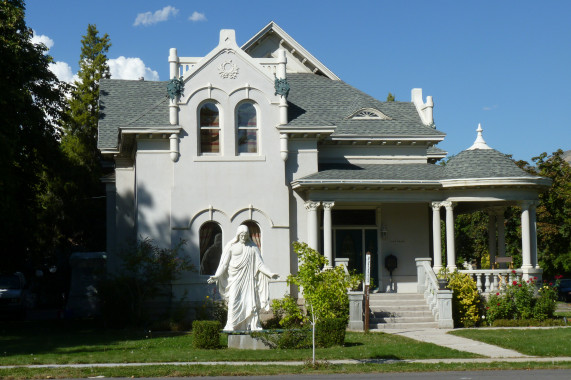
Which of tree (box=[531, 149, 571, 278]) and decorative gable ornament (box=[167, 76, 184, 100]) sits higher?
decorative gable ornament (box=[167, 76, 184, 100])

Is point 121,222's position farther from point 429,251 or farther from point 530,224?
point 530,224

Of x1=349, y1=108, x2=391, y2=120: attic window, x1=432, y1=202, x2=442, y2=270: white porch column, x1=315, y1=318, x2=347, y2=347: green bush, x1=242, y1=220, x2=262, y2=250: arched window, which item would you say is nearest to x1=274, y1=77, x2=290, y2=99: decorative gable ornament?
x1=349, y1=108, x2=391, y2=120: attic window

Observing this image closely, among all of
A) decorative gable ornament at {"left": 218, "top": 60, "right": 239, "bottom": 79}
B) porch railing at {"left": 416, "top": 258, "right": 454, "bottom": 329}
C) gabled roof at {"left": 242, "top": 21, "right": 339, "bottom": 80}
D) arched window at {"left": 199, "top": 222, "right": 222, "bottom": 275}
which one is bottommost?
porch railing at {"left": 416, "top": 258, "right": 454, "bottom": 329}

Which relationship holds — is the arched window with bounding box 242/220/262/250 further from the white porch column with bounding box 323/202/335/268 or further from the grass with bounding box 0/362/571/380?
the grass with bounding box 0/362/571/380

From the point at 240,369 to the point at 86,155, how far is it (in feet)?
102

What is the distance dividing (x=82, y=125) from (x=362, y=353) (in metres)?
32.0

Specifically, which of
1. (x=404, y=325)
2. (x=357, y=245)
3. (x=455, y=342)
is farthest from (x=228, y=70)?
(x=455, y=342)

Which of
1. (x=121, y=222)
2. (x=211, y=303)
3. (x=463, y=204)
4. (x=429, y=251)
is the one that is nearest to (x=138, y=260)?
(x=211, y=303)

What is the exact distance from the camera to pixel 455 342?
19000 mm

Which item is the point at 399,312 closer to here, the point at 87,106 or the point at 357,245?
the point at 357,245

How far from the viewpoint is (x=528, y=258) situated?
24516mm

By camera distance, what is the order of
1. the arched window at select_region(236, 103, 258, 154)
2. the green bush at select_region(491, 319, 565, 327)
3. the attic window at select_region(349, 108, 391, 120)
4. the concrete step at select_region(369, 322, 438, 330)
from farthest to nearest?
the attic window at select_region(349, 108, 391, 120) < the arched window at select_region(236, 103, 258, 154) < the green bush at select_region(491, 319, 565, 327) < the concrete step at select_region(369, 322, 438, 330)

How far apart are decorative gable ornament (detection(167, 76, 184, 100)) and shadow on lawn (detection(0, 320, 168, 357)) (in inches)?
294

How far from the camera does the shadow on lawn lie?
18517 mm
